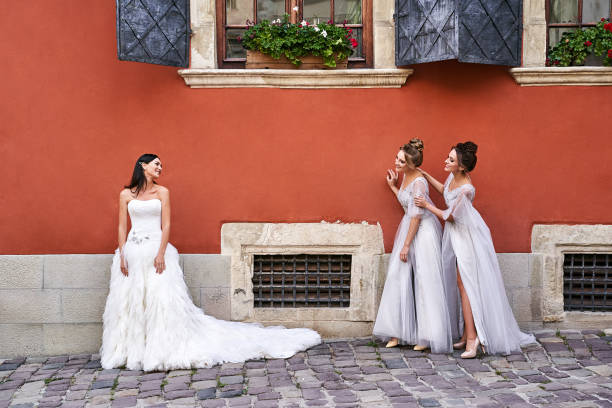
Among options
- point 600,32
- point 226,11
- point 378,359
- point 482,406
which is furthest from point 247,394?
point 600,32

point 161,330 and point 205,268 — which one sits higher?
point 205,268

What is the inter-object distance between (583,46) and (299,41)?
110 inches

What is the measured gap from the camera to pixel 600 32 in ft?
19.0

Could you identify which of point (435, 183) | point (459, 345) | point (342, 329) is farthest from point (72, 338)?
point (435, 183)

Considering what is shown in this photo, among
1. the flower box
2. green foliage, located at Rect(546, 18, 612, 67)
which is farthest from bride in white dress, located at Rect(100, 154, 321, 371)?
green foliage, located at Rect(546, 18, 612, 67)

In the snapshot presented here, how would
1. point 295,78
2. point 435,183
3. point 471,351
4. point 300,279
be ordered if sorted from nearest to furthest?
point 471,351
point 435,183
point 295,78
point 300,279

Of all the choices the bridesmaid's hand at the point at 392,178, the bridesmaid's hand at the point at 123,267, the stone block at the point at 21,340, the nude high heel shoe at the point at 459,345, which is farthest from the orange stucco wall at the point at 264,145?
the nude high heel shoe at the point at 459,345

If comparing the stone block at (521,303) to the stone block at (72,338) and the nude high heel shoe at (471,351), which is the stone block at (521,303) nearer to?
the nude high heel shoe at (471,351)

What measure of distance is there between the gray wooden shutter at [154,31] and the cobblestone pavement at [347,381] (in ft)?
9.43

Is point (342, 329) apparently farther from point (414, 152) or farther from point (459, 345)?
point (414, 152)

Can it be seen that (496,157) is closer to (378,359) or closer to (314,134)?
(314,134)

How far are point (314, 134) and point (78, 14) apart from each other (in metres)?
2.57

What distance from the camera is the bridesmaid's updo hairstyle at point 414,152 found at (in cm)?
543

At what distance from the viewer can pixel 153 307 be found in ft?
17.2
